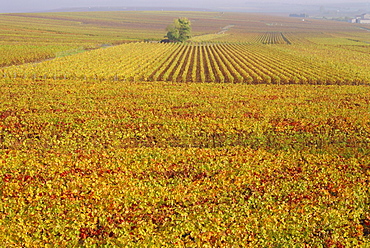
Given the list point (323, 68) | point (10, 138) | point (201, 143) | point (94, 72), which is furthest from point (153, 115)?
point (323, 68)

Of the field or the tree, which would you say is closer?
the field

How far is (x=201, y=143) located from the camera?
22.2m

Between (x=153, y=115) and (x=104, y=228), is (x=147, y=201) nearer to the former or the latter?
(x=104, y=228)

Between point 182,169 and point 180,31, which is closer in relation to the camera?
point 182,169

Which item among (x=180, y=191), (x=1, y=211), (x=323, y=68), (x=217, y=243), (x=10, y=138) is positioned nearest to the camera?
(x=217, y=243)

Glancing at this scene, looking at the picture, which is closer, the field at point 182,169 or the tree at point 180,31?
the field at point 182,169

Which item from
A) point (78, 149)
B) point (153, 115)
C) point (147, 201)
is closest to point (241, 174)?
point (147, 201)

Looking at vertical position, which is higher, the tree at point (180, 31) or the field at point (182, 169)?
the tree at point (180, 31)

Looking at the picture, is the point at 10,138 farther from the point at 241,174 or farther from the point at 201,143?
the point at 241,174

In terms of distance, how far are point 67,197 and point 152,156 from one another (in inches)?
226

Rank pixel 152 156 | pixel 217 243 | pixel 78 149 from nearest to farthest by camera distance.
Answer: pixel 217 243 < pixel 152 156 < pixel 78 149

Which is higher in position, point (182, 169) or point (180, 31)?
point (180, 31)

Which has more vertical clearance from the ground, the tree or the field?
the tree

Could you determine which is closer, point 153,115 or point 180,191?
point 180,191
